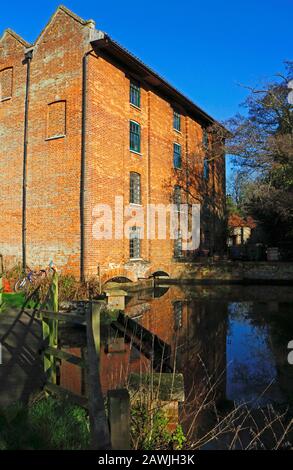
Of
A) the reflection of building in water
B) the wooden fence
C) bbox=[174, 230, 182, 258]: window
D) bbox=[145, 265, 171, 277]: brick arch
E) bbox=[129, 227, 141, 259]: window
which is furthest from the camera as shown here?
bbox=[174, 230, 182, 258]: window

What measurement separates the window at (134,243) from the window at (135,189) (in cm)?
143

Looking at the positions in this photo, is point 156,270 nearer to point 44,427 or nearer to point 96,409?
point 44,427

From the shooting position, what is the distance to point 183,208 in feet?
74.2

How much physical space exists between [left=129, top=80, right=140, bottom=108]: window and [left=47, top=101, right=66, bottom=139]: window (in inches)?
146

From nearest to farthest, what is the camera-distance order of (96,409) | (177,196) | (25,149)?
(96,409), (25,149), (177,196)

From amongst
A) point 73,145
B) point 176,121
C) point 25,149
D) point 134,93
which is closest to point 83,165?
point 73,145

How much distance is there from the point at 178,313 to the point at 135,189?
8182 mm

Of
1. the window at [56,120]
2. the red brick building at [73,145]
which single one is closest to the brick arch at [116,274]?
the red brick building at [73,145]

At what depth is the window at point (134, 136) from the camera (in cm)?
1780

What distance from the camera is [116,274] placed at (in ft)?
51.9

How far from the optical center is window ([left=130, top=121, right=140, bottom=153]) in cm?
1780

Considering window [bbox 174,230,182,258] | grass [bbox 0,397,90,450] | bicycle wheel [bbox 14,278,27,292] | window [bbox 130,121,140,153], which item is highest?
window [bbox 130,121,140,153]

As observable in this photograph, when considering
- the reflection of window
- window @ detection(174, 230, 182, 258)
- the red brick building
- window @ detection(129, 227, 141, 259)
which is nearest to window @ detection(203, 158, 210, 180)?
window @ detection(174, 230, 182, 258)

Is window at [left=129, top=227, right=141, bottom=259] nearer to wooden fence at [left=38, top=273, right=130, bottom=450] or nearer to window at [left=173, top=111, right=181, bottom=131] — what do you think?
window at [left=173, top=111, right=181, bottom=131]
